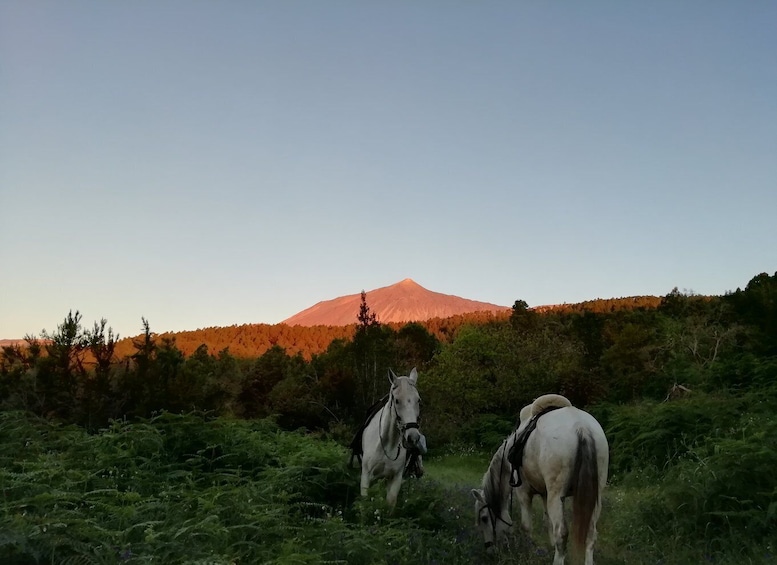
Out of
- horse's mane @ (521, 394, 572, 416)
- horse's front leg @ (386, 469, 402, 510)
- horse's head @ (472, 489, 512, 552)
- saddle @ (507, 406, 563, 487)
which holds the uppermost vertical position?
horse's mane @ (521, 394, 572, 416)

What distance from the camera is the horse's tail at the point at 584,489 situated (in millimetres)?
6094

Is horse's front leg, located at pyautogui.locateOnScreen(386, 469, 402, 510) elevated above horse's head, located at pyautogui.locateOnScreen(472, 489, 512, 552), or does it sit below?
above

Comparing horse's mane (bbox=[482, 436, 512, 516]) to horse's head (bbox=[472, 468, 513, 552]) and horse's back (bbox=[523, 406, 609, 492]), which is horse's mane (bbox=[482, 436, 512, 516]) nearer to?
horse's head (bbox=[472, 468, 513, 552])

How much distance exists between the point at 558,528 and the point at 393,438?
105 inches

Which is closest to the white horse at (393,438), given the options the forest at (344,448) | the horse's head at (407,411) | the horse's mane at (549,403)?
the horse's head at (407,411)

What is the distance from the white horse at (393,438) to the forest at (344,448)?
17.6 inches

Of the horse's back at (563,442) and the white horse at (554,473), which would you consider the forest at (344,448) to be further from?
the horse's back at (563,442)

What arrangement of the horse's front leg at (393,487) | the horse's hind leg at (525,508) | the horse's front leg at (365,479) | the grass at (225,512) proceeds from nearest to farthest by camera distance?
the grass at (225,512), the horse's hind leg at (525,508), the horse's front leg at (393,487), the horse's front leg at (365,479)

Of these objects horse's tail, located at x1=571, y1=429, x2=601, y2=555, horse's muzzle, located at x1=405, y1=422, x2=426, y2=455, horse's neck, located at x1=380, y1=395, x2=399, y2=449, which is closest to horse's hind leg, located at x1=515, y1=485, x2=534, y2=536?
horse's tail, located at x1=571, y1=429, x2=601, y2=555

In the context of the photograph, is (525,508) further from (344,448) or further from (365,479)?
(344,448)

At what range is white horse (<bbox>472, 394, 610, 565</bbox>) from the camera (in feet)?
20.2

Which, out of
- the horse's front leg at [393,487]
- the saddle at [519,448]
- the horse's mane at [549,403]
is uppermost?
the horse's mane at [549,403]

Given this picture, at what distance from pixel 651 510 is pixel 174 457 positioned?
7.18 m

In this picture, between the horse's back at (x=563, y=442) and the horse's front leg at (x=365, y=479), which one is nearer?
the horse's back at (x=563, y=442)
